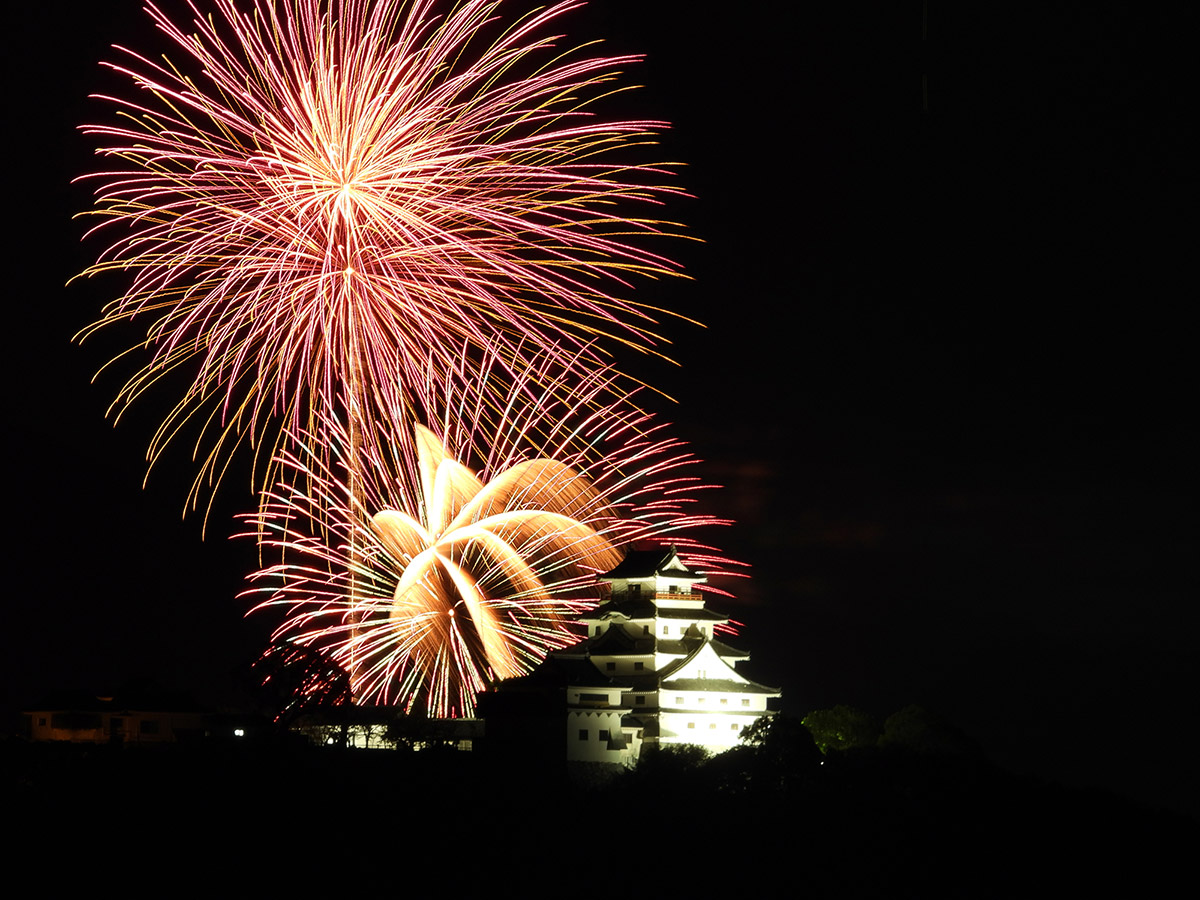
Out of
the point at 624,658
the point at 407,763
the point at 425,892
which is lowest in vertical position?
the point at 425,892

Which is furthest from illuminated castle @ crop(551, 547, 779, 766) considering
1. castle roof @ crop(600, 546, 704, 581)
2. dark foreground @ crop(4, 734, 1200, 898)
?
dark foreground @ crop(4, 734, 1200, 898)

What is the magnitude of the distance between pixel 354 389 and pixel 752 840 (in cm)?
1796

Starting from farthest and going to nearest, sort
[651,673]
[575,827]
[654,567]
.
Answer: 1. [654,567]
2. [651,673]
3. [575,827]

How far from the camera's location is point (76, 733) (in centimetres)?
7562

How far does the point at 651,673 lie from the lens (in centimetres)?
6788

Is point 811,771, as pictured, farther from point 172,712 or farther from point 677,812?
point 172,712

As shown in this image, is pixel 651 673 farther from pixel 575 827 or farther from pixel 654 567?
pixel 575 827

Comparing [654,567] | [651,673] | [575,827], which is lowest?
[575,827]

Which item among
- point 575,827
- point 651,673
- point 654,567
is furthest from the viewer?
point 654,567

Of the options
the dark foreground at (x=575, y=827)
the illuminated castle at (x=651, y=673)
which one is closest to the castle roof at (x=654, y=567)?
the illuminated castle at (x=651, y=673)

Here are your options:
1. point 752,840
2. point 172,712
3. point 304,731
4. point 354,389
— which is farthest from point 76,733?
point 752,840

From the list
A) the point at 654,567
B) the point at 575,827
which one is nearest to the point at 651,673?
A: the point at 654,567

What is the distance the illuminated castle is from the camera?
65.5 m

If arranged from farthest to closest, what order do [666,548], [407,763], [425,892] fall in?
[666,548], [407,763], [425,892]
